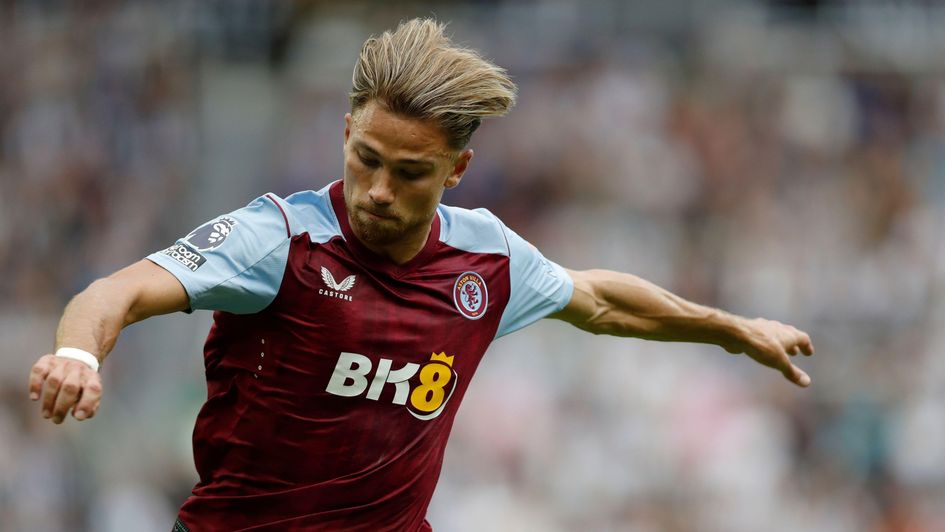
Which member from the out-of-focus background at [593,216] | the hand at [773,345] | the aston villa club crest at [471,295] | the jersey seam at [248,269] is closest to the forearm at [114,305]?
the jersey seam at [248,269]

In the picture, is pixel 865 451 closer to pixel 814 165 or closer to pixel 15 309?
pixel 814 165

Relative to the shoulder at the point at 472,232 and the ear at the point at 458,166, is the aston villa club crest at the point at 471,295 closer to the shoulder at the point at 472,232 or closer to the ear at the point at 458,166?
the shoulder at the point at 472,232

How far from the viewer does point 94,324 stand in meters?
4.30

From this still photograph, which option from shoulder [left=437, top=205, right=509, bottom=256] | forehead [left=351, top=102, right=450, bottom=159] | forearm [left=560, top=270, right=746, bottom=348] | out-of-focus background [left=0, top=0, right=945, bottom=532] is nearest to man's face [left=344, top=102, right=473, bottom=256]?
forehead [left=351, top=102, right=450, bottom=159]

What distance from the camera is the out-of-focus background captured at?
12625 mm

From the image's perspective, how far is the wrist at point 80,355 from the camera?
161 inches

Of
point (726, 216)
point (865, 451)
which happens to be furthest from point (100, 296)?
point (726, 216)

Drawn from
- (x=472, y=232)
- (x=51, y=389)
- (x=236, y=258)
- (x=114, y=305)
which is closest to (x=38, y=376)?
(x=51, y=389)

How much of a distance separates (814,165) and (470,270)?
10.1 meters

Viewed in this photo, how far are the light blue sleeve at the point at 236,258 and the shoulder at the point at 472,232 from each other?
734mm

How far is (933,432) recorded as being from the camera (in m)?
13.0

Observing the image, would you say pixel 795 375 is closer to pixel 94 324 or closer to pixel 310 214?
pixel 310 214

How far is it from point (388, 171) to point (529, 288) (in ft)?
3.22

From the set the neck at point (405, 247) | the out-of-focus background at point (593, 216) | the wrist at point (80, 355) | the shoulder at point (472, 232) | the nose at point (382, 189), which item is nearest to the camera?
the wrist at point (80, 355)
